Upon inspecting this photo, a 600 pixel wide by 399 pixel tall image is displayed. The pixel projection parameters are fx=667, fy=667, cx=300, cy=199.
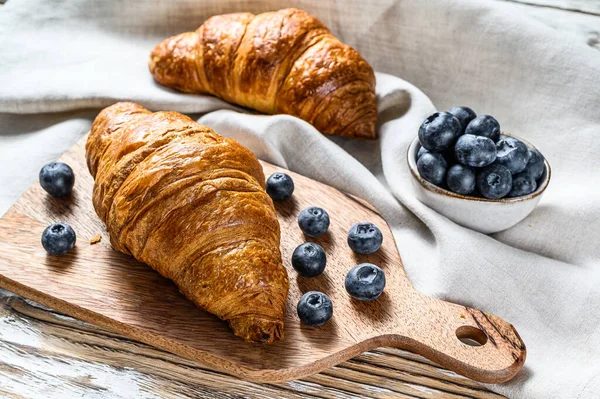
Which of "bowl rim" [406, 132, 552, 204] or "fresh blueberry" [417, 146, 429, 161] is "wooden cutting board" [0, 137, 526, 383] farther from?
"fresh blueberry" [417, 146, 429, 161]

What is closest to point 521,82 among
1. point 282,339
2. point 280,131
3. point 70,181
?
point 280,131

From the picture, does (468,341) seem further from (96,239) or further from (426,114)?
(96,239)

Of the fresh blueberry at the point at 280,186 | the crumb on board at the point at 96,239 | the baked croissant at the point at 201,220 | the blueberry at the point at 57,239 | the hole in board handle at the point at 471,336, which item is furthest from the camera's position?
the fresh blueberry at the point at 280,186

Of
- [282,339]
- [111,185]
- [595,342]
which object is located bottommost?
[595,342]

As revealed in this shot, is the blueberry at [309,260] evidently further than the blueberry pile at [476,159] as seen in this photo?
No

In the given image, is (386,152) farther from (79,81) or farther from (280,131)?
(79,81)

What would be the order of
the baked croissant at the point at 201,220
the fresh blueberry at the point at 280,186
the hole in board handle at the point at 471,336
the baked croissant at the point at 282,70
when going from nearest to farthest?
the baked croissant at the point at 201,220, the hole in board handle at the point at 471,336, the fresh blueberry at the point at 280,186, the baked croissant at the point at 282,70

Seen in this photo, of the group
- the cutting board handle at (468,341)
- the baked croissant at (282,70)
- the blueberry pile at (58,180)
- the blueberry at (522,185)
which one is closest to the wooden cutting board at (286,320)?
the cutting board handle at (468,341)

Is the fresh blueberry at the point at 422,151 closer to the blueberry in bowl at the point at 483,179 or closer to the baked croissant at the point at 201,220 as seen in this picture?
the blueberry in bowl at the point at 483,179
